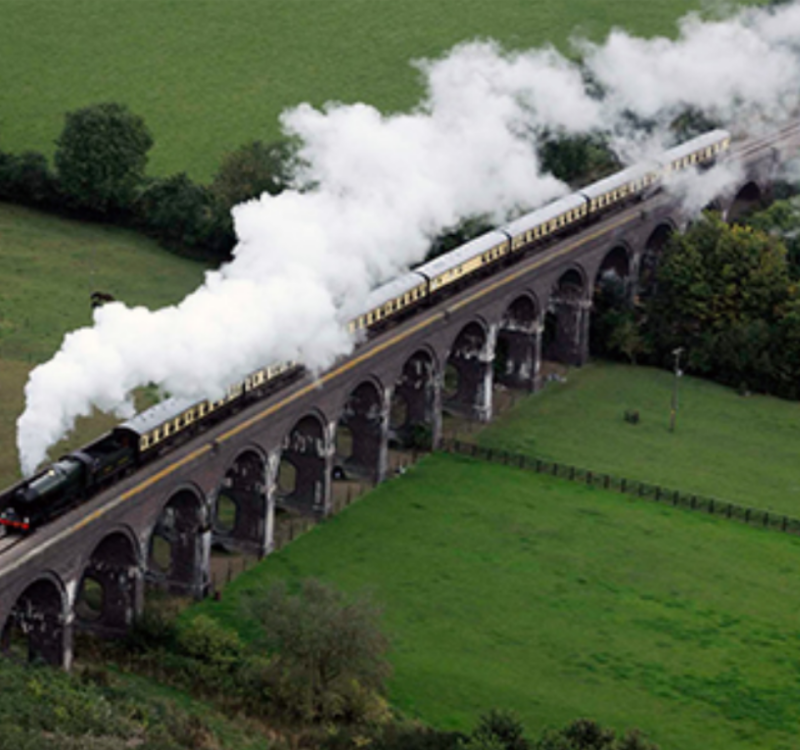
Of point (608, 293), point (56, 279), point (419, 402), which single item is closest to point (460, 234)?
point (608, 293)

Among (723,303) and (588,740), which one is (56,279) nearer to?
(723,303)

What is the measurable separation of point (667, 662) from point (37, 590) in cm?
3255

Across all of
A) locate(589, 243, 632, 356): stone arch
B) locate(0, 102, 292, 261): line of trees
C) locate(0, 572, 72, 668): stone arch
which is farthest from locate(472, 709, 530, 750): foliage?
locate(0, 102, 292, 261): line of trees

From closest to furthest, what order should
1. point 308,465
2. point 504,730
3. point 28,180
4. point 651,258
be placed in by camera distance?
point 504,730 → point 308,465 → point 651,258 → point 28,180

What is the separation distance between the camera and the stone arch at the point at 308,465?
106 meters

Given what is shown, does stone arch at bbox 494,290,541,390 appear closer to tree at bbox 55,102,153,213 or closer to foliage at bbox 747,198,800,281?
foliage at bbox 747,198,800,281

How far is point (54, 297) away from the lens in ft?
480

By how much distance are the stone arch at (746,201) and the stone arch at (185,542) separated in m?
76.5

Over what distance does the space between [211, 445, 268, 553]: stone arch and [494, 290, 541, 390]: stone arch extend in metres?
31.3

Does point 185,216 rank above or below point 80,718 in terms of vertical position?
above

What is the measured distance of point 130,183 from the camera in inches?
6639

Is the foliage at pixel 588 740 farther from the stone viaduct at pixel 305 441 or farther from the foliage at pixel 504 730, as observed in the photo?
the stone viaduct at pixel 305 441

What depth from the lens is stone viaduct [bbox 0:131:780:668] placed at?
8588 cm

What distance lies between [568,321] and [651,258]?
12.3 metres
